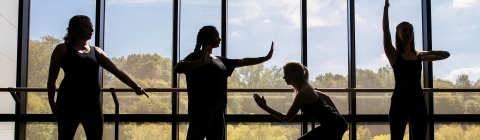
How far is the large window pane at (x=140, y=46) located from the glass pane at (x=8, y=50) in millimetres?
906

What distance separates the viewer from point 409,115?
2.69 m

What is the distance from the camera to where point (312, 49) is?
488 centimetres

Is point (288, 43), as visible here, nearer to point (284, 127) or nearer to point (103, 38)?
point (284, 127)

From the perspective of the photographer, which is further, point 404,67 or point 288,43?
point 288,43

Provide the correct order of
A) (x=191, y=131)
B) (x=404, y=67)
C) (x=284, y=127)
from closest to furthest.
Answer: (x=191, y=131), (x=404, y=67), (x=284, y=127)

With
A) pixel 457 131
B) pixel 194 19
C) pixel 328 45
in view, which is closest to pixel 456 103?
pixel 457 131

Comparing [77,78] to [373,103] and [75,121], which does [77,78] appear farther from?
[373,103]

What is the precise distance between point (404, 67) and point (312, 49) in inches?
84.5

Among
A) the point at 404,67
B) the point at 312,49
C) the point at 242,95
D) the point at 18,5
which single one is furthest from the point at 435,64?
the point at 18,5

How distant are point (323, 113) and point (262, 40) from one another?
217 centimetres

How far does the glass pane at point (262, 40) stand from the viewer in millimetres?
4840

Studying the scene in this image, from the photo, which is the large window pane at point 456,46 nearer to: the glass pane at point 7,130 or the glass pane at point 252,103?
the glass pane at point 252,103

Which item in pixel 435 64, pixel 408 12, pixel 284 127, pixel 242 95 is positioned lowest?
pixel 284 127

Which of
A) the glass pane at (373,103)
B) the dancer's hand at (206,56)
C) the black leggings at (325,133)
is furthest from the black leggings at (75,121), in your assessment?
the glass pane at (373,103)
